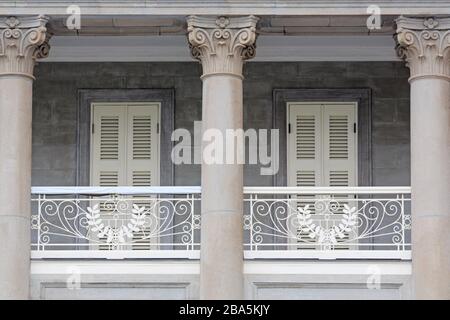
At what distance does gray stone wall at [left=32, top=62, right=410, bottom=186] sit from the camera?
26969mm

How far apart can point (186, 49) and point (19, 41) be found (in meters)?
3.62

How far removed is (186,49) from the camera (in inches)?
1069

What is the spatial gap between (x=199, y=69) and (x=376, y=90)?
290 centimetres

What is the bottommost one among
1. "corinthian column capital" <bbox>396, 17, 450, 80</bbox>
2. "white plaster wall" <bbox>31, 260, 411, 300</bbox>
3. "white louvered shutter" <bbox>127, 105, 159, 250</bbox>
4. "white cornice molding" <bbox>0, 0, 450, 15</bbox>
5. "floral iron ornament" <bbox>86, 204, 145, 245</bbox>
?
"white plaster wall" <bbox>31, 260, 411, 300</bbox>

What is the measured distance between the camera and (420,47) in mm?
24391

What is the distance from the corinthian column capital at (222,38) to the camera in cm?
2441

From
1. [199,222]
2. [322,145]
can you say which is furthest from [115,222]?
[322,145]

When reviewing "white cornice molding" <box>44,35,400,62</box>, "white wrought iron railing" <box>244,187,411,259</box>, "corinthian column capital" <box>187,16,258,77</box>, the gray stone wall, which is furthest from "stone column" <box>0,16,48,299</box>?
"white wrought iron railing" <box>244,187,411,259</box>

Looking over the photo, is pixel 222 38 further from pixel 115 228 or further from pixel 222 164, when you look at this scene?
pixel 115 228

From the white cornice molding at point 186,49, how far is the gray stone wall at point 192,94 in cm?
13

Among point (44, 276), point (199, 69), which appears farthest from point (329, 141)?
point (44, 276)

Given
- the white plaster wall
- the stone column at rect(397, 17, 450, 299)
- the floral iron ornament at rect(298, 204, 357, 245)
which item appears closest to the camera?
the stone column at rect(397, 17, 450, 299)

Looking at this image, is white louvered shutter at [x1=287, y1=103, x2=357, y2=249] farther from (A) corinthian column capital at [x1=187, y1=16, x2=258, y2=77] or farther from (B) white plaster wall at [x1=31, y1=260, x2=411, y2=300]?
(A) corinthian column capital at [x1=187, y1=16, x2=258, y2=77]

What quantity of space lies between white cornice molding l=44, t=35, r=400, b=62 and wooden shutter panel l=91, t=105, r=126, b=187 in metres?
0.90
